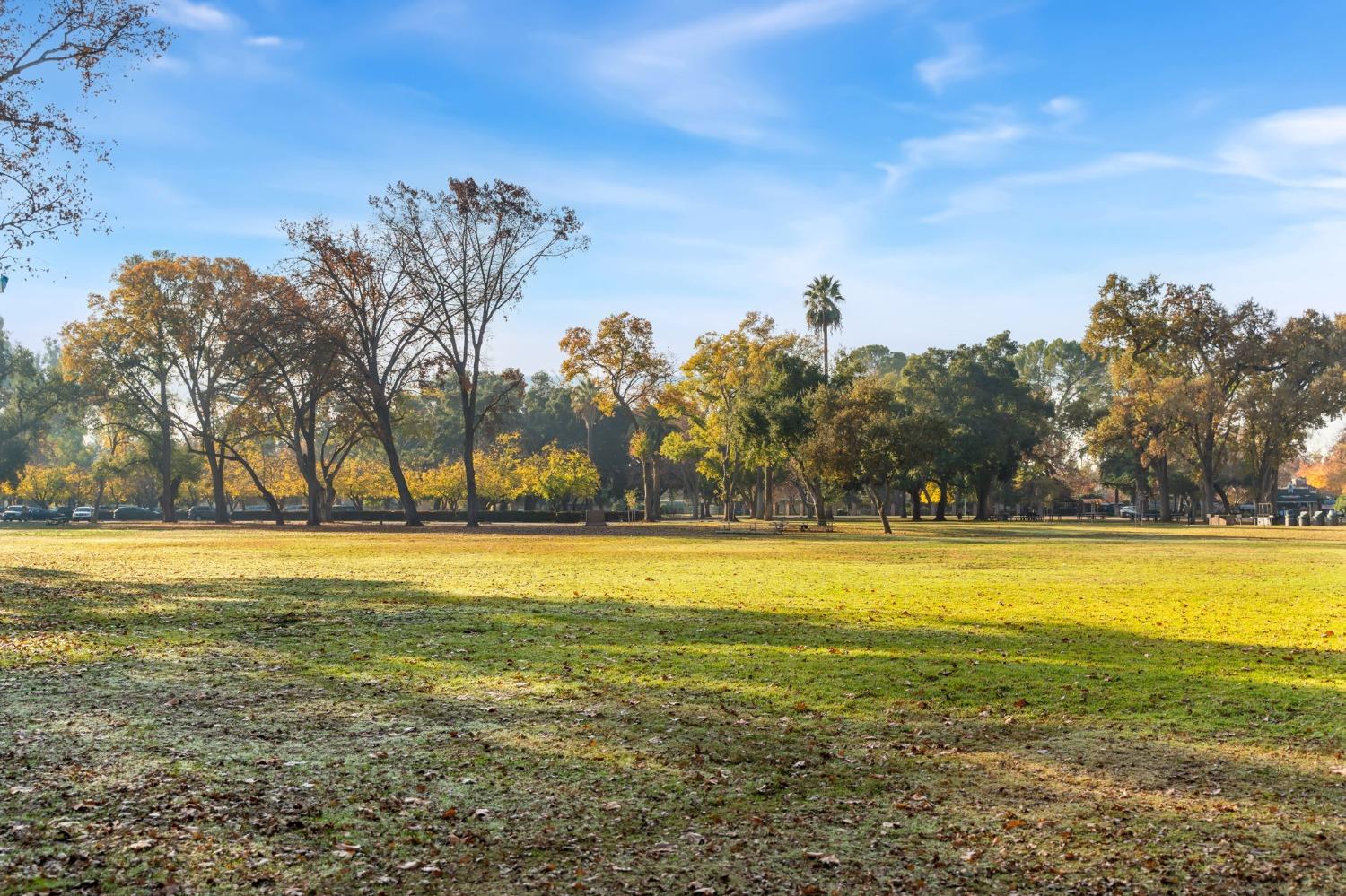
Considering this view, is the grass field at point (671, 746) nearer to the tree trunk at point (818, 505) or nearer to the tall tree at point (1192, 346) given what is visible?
the tree trunk at point (818, 505)

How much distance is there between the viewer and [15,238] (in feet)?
73.9

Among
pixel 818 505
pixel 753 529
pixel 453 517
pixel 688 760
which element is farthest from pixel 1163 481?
pixel 688 760

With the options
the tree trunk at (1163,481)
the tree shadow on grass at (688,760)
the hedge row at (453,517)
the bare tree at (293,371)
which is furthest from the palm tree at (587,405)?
the tree shadow on grass at (688,760)

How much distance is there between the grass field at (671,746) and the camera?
5.14 m

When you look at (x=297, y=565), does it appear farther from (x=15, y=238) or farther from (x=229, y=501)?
(x=229, y=501)

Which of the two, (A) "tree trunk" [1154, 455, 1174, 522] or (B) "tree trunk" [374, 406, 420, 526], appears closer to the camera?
(B) "tree trunk" [374, 406, 420, 526]

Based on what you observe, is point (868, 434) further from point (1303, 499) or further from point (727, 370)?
point (1303, 499)

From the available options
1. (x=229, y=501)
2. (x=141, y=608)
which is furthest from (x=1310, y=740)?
(x=229, y=501)

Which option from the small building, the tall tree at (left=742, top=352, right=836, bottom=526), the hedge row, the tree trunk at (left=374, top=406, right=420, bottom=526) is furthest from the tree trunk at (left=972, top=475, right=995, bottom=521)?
the small building

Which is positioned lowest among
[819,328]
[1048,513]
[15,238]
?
[1048,513]

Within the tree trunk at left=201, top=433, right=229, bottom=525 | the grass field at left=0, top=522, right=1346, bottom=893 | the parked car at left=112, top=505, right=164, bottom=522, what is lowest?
the parked car at left=112, top=505, right=164, bottom=522

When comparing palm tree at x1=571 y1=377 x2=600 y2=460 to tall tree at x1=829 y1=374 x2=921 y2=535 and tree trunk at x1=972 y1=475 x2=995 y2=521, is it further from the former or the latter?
tall tree at x1=829 y1=374 x2=921 y2=535

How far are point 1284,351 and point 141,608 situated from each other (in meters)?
72.5

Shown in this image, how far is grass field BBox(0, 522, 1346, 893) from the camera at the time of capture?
16.9ft
